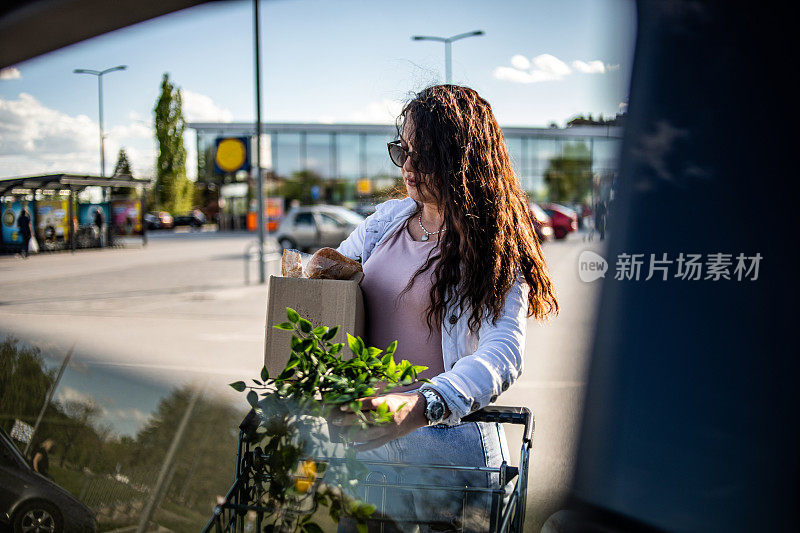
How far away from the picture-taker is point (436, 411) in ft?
4.68

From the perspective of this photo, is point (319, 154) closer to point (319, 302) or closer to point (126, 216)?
point (126, 216)

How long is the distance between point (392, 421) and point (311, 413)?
19 centimetres

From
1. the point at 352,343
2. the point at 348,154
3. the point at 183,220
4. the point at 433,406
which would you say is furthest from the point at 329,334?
the point at 348,154

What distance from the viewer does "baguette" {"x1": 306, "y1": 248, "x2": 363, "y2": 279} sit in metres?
1.64

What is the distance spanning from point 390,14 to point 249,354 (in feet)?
14.3

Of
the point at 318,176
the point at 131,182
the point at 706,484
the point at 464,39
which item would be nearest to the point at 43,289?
the point at 131,182

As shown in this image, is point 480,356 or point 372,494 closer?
point 372,494

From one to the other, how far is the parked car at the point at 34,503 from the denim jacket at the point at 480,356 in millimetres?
1185

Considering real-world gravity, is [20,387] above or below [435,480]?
below

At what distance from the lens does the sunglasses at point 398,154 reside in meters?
1.69

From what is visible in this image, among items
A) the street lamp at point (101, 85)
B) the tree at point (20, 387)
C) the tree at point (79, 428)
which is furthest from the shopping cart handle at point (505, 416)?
the street lamp at point (101, 85)

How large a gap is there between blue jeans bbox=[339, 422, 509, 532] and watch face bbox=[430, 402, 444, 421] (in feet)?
0.46

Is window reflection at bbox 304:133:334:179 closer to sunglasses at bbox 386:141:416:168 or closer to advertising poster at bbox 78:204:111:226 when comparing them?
advertising poster at bbox 78:204:111:226

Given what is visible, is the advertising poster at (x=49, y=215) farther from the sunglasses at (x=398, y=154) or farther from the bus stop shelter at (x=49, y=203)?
the sunglasses at (x=398, y=154)
